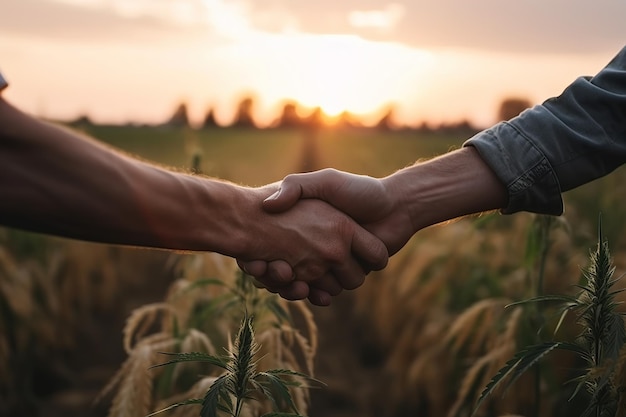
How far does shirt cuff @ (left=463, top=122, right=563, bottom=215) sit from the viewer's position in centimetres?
245

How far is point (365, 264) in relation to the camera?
3.11m

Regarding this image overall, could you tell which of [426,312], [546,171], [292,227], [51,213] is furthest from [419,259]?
[51,213]

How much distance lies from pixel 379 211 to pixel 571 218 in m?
1.31

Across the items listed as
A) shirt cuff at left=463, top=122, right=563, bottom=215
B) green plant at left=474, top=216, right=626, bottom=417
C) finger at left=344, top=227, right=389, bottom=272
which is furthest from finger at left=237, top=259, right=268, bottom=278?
green plant at left=474, top=216, right=626, bottom=417

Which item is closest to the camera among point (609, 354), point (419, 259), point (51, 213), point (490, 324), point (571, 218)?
point (609, 354)

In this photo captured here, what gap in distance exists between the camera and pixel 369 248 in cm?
300

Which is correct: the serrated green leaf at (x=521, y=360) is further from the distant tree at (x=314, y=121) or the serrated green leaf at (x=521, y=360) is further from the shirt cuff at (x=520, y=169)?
the distant tree at (x=314, y=121)

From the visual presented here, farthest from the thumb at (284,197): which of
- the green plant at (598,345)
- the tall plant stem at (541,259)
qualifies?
the green plant at (598,345)

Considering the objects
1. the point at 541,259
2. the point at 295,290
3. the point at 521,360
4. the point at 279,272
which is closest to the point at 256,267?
the point at 279,272

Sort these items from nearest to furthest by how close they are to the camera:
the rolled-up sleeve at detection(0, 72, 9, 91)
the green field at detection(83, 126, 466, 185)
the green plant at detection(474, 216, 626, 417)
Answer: the green plant at detection(474, 216, 626, 417)
the rolled-up sleeve at detection(0, 72, 9, 91)
the green field at detection(83, 126, 466, 185)

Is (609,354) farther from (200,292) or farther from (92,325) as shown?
(92,325)

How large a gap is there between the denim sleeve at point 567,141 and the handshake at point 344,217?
0.75ft

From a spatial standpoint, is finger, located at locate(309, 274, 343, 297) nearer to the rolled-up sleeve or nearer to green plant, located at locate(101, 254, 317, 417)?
green plant, located at locate(101, 254, 317, 417)

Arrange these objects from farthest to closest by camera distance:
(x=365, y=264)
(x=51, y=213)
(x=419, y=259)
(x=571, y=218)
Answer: (x=419, y=259) < (x=571, y=218) < (x=365, y=264) < (x=51, y=213)
